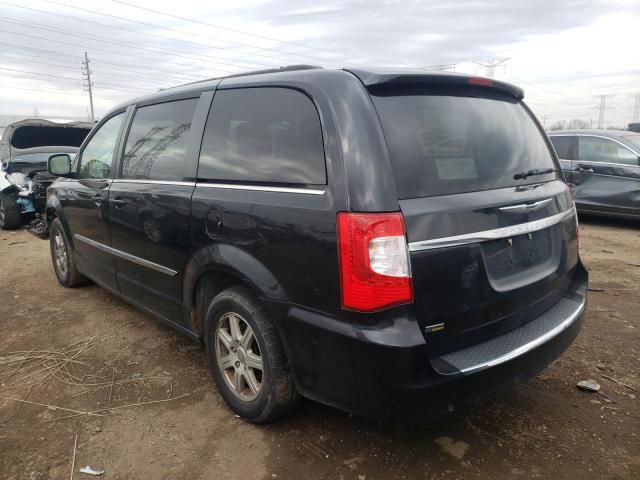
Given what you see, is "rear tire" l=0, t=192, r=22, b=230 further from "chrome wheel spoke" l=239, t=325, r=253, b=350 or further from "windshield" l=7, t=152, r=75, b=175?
"chrome wheel spoke" l=239, t=325, r=253, b=350

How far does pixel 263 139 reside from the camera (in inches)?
97.0

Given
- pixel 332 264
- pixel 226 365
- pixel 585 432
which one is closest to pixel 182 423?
pixel 226 365

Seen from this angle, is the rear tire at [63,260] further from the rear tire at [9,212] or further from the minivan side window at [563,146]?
the minivan side window at [563,146]

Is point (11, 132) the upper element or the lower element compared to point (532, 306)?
upper

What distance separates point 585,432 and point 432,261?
1.45 metres

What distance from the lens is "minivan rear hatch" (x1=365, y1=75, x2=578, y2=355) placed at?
1.99 meters

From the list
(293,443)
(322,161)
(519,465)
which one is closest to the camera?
(322,161)

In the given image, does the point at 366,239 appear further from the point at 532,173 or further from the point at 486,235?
the point at 532,173

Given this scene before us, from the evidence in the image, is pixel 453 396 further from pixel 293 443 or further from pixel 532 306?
pixel 293 443

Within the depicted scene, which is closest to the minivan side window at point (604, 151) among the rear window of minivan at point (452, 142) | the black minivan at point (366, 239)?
the black minivan at point (366, 239)

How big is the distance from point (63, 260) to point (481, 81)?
14.5 ft

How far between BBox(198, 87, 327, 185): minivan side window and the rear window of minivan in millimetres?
343

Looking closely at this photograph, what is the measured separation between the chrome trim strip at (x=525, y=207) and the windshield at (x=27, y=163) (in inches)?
340

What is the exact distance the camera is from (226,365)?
9.12 feet
